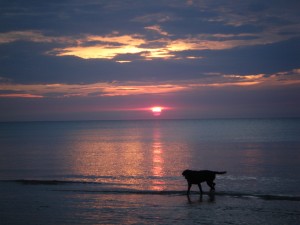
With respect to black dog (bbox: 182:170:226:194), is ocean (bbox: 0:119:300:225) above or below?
below

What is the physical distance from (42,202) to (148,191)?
554 cm

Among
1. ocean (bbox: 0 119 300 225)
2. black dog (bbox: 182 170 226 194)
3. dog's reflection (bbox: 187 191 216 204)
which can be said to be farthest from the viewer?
black dog (bbox: 182 170 226 194)

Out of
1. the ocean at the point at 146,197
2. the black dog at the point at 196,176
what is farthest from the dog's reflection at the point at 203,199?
the black dog at the point at 196,176

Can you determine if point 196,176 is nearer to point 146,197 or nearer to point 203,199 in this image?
point 203,199

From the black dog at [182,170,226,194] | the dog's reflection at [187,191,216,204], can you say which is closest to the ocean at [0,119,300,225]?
the dog's reflection at [187,191,216,204]

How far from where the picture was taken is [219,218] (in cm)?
1390

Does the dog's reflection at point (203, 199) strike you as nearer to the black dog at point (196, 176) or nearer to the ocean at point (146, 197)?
the ocean at point (146, 197)

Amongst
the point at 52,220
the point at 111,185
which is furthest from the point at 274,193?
the point at 52,220

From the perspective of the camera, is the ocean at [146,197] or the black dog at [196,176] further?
the black dog at [196,176]

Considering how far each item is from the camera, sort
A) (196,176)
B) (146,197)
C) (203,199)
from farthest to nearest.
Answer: (196,176)
(146,197)
(203,199)

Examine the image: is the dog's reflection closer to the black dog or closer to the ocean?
the ocean

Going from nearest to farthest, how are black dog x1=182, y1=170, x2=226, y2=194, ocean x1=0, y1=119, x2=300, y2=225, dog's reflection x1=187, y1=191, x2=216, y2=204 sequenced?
1. ocean x1=0, y1=119, x2=300, y2=225
2. dog's reflection x1=187, y1=191, x2=216, y2=204
3. black dog x1=182, y1=170, x2=226, y2=194

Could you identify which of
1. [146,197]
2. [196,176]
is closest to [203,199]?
[196,176]

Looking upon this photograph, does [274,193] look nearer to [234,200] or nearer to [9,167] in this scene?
[234,200]
